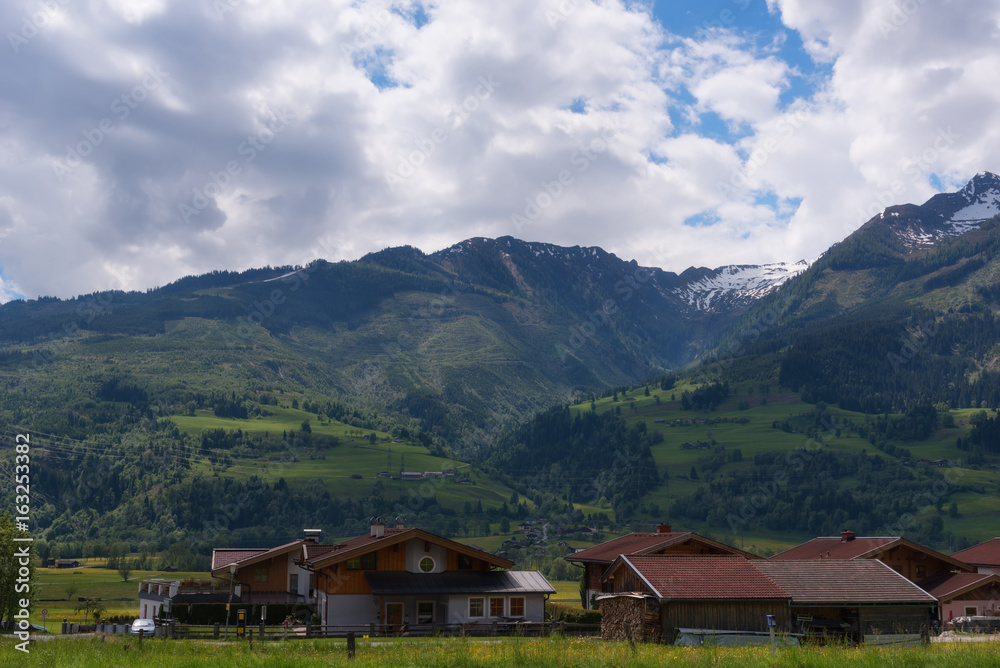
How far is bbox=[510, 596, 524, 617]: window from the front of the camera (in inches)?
2014

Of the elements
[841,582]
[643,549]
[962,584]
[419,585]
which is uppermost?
[643,549]

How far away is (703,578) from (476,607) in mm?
16957

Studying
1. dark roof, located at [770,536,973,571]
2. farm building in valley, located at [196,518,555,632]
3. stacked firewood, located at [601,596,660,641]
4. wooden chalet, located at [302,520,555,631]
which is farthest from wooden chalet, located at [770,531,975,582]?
stacked firewood, located at [601,596,660,641]

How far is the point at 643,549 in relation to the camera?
56.0 m

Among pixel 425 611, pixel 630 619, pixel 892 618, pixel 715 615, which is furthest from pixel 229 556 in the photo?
pixel 892 618

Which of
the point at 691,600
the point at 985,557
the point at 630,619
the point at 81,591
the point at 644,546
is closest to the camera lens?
the point at 691,600

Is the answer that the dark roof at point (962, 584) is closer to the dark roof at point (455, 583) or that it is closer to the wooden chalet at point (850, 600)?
the wooden chalet at point (850, 600)

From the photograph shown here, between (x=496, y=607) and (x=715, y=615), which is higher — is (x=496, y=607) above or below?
below

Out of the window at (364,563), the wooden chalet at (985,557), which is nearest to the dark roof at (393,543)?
the window at (364,563)

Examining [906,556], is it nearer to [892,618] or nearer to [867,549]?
[867,549]

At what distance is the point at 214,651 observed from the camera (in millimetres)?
29828

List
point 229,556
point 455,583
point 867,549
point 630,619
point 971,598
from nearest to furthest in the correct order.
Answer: point 630,619
point 455,583
point 971,598
point 867,549
point 229,556

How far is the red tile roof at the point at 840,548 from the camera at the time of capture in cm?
5920

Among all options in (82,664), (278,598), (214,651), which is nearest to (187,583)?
(278,598)
